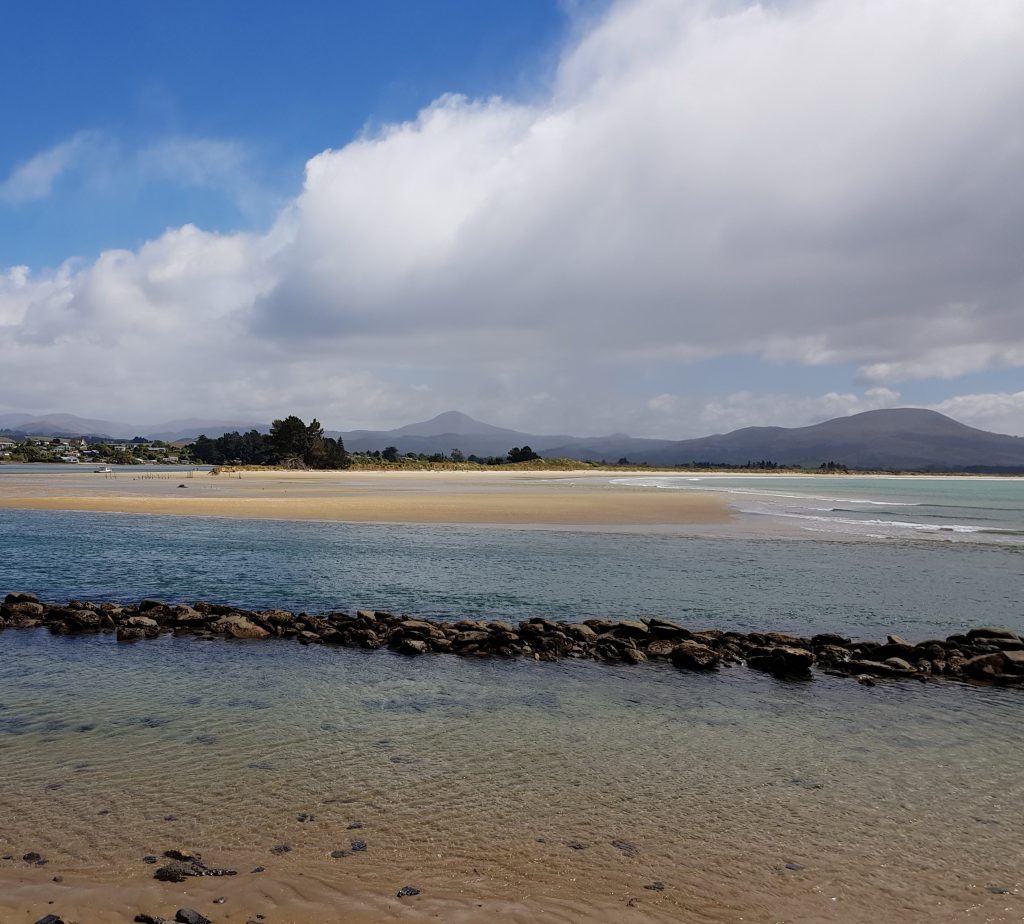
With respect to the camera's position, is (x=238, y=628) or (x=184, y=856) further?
(x=238, y=628)

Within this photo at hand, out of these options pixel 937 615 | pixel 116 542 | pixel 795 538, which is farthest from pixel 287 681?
pixel 795 538

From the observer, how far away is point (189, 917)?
572cm

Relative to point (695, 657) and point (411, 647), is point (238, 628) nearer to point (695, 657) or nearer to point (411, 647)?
point (411, 647)

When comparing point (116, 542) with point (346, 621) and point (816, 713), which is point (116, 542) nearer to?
point (346, 621)

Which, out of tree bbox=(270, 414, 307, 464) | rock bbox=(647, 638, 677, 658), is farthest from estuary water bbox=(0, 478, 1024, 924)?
tree bbox=(270, 414, 307, 464)

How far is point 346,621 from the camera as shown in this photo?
17719 millimetres

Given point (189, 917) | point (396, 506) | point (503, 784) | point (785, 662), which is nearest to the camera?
point (189, 917)

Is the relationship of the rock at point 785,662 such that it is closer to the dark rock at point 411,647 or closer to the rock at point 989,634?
the rock at point 989,634

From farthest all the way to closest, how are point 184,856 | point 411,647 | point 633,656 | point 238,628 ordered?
point 238,628, point 411,647, point 633,656, point 184,856

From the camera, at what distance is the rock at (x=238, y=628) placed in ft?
55.4

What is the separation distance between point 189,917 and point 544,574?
20256 mm

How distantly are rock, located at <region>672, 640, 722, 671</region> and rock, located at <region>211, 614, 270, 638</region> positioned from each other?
9699 millimetres

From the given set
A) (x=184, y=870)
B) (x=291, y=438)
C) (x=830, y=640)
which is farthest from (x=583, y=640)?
(x=291, y=438)

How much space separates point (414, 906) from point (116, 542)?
32291mm
